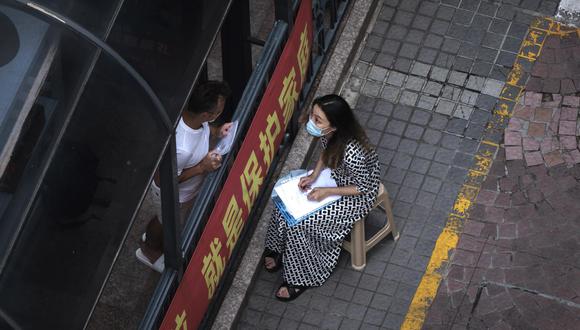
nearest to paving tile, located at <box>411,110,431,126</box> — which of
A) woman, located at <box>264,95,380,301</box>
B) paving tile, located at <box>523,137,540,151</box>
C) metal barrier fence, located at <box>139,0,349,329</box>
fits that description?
paving tile, located at <box>523,137,540,151</box>

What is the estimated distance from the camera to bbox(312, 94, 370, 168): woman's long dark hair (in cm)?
814

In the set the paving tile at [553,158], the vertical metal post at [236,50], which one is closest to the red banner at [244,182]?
the vertical metal post at [236,50]

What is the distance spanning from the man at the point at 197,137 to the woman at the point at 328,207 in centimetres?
67

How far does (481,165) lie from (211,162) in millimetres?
2411

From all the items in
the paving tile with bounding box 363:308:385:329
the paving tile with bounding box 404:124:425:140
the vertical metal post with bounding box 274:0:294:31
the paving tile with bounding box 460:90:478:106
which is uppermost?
the vertical metal post with bounding box 274:0:294:31

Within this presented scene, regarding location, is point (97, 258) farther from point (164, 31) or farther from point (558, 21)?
point (558, 21)

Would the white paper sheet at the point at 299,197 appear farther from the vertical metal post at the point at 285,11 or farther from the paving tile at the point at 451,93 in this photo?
the paving tile at the point at 451,93

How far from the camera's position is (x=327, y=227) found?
8625 mm

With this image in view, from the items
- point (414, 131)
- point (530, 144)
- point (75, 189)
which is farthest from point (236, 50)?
point (75, 189)

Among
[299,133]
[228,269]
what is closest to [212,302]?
[228,269]

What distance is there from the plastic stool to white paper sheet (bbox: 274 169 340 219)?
344 millimetres

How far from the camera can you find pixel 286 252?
8.87 metres

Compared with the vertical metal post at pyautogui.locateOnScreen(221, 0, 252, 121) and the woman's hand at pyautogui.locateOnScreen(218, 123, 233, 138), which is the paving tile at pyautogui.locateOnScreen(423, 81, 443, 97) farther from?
the woman's hand at pyautogui.locateOnScreen(218, 123, 233, 138)

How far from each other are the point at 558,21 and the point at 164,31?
15.3ft
